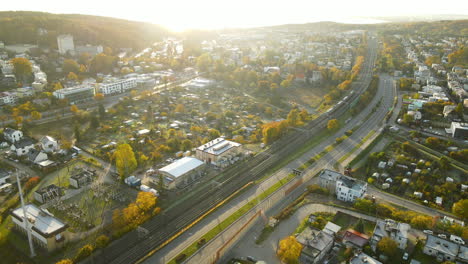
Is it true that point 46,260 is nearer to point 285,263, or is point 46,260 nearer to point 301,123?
point 285,263

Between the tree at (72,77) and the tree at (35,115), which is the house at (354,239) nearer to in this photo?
the tree at (35,115)

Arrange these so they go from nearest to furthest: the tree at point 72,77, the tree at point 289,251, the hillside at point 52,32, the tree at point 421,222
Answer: the tree at point 289,251 < the tree at point 421,222 < the tree at point 72,77 < the hillside at point 52,32

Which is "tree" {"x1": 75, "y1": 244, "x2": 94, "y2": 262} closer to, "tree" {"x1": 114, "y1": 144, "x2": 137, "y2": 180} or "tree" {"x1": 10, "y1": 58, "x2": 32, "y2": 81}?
"tree" {"x1": 114, "y1": 144, "x2": 137, "y2": 180}

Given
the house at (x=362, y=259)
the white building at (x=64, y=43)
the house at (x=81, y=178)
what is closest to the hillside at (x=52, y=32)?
the white building at (x=64, y=43)

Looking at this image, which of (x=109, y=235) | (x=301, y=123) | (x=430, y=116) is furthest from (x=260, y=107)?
(x=109, y=235)

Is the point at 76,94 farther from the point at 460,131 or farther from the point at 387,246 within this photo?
the point at 460,131
